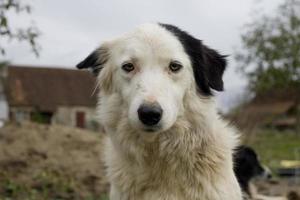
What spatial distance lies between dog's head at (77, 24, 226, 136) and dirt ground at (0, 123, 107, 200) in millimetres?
5444

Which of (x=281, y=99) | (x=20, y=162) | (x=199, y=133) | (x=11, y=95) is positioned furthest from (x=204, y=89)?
(x=281, y=99)

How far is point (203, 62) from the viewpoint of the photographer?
5.10m

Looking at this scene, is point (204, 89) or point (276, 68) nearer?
point (204, 89)

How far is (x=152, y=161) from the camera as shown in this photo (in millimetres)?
5008

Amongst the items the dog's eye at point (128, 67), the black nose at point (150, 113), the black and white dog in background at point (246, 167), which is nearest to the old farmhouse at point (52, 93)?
the black and white dog in background at point (246, 167)

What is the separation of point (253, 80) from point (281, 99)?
20392mm

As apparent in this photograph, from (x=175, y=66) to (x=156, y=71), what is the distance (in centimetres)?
19

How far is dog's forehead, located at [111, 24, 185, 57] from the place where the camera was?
15.9 ft

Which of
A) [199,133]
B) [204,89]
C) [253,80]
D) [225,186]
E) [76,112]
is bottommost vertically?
[76,112]

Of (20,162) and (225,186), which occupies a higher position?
(225,186)

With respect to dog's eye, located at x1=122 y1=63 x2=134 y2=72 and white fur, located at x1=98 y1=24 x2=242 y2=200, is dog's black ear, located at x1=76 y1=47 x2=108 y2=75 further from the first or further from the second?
dog's eye, located at x1=122 y1=63 x2=134 y2=72

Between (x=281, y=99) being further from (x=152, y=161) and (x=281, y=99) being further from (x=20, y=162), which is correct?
(x=152, y=161)

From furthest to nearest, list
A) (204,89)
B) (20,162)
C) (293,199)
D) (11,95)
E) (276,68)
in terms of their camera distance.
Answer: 1. (11,95)
2. (276,68)
3. (20,162)
4. (293,199)
5. (204,89)

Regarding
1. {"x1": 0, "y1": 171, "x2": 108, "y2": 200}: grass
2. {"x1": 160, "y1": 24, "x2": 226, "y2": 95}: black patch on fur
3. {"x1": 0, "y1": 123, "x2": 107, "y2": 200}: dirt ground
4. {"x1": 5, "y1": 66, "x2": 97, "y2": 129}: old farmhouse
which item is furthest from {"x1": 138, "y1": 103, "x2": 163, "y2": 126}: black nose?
{"x1": 5, "y1": 66, "x2": 97, "y2": 129}: old farmhouse
